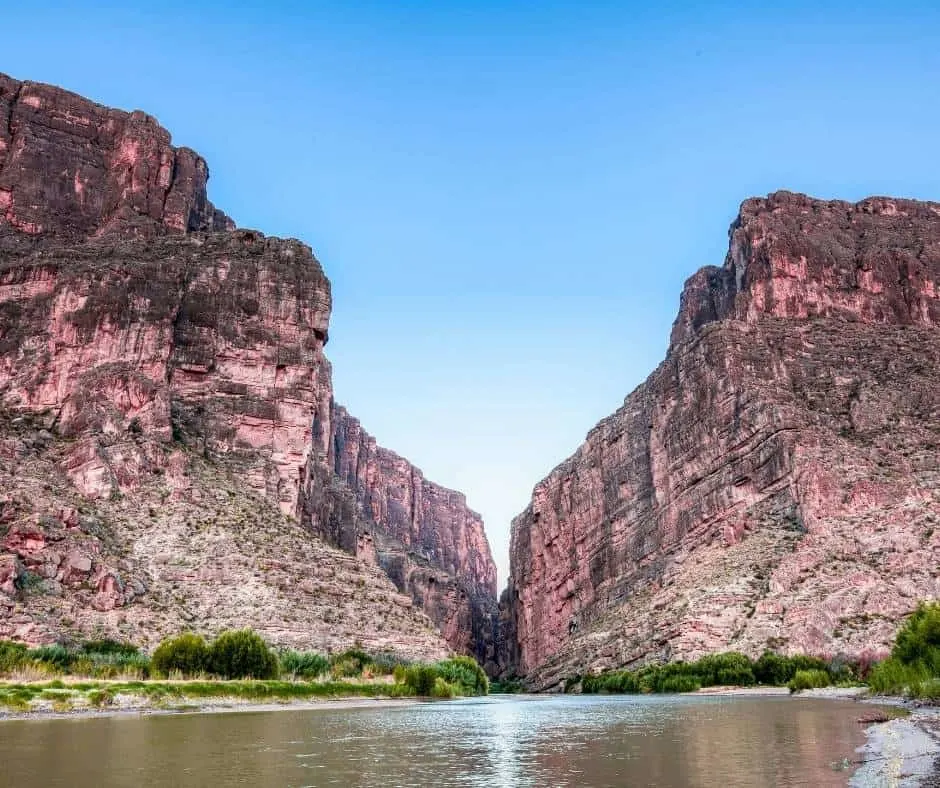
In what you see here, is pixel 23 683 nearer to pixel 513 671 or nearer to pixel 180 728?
pixel 180 728

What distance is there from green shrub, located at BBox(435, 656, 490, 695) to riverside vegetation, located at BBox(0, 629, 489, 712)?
1044 mm

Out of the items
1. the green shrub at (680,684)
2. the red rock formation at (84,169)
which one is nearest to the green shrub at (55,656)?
the green shrub at (680,684)

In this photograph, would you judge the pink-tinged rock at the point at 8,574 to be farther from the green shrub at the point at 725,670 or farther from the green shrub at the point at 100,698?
the green shrub at the point at 725,670

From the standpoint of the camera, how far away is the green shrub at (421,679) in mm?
49594

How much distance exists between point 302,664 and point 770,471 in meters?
48.2

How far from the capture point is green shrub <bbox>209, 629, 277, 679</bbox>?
1694 inches

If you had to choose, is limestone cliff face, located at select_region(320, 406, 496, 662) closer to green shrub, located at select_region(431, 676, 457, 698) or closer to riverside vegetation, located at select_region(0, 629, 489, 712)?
green shrub, located at select_region(431, 676, 457, 698)

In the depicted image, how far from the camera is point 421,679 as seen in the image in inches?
1992

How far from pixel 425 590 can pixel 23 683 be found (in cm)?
11058

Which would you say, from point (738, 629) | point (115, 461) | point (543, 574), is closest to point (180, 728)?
point (115, 461)

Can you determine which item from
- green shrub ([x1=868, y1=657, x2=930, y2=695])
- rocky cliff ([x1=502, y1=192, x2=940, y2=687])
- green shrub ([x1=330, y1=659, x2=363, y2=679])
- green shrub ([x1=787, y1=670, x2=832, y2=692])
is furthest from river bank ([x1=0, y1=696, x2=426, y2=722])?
rocky cliff ([x1=502, y1=192, x2=940, y2=687])

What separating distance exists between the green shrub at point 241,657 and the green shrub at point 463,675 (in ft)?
44.9

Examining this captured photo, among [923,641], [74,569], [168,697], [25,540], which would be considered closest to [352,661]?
[74,569]

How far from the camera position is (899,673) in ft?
114
